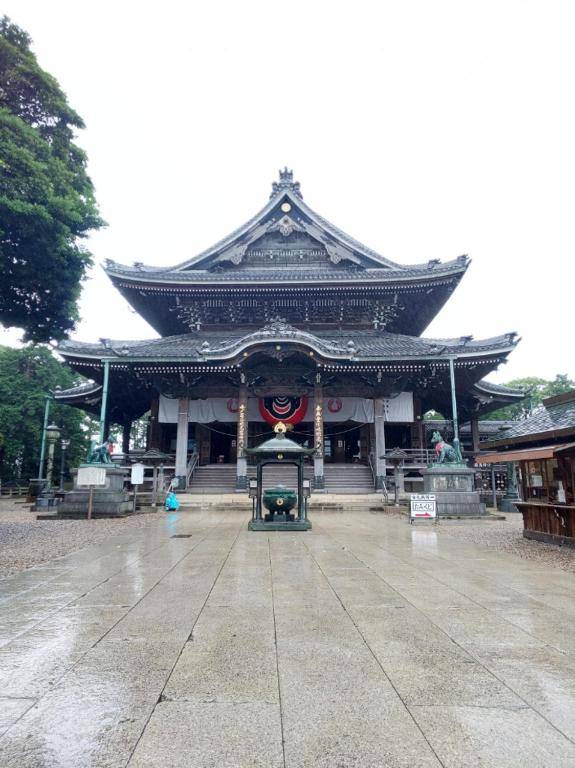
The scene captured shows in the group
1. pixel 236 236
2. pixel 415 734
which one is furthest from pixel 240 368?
pixel 415 734

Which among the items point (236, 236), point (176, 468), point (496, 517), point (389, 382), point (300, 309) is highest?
point (236, 236)

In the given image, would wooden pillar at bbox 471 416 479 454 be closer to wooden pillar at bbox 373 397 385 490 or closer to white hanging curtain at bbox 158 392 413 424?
white hanging curtain at bbox 158 392 413 424

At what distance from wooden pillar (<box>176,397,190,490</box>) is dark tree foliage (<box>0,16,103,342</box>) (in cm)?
1006

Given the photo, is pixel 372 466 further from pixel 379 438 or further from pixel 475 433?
pixel 475 433

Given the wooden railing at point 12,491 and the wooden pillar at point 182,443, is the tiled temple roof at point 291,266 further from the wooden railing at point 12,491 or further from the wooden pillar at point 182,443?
the wooden railing at point 12,491

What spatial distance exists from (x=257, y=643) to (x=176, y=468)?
61.3 feet

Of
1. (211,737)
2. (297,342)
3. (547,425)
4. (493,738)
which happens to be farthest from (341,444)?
(211,737)

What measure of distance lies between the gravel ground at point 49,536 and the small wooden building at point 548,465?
9.73 m

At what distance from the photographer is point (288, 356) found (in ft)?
75.6

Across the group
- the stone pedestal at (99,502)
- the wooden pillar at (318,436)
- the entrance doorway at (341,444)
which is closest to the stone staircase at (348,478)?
the wooden pillar at (318,436)

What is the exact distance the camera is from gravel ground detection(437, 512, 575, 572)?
321 inches

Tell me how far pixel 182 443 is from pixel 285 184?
58.3ft

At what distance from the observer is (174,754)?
7.31ft

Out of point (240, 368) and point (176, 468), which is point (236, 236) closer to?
point (240, 368)
